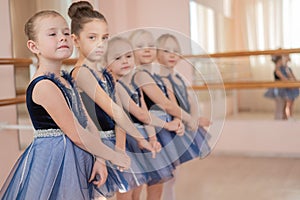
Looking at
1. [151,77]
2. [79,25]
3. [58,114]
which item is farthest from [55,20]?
[151,77]

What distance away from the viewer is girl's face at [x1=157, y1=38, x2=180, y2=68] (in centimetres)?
177

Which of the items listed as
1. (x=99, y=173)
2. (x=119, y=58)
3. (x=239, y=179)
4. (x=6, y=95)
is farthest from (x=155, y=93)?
(x=239, y=179)

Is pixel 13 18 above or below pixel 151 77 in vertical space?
above

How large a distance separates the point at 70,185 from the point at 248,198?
1551 mm

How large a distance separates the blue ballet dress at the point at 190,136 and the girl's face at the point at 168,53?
0.21 ft

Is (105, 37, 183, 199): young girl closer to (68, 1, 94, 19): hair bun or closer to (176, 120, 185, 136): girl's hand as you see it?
(176, 120, 185, 136): girl's hand

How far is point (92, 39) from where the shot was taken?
126 centimetres

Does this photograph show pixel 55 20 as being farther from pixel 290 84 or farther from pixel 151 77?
pixel 290 84

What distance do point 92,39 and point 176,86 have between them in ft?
2.39

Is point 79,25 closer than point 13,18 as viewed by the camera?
Yes

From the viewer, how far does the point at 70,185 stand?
43.8 inches

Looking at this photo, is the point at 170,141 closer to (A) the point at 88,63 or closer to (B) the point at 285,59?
(A) the point at 88,63

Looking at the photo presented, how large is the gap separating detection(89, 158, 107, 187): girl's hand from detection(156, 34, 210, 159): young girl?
2.28 ft

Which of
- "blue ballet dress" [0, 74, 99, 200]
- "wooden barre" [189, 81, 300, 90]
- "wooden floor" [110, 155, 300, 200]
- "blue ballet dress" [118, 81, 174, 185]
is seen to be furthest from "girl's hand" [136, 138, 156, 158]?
"wooden barre" [189, 81, 300, 90]
